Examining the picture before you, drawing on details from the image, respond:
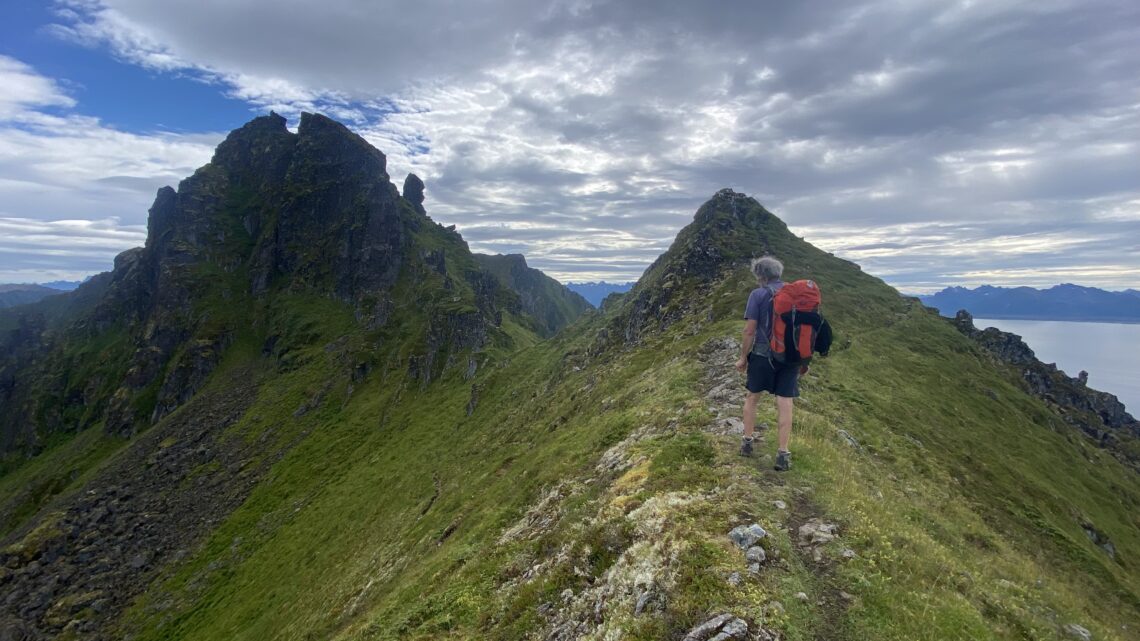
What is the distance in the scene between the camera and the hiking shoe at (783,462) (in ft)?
48.4

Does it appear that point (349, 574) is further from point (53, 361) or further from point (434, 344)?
point (53, 361)

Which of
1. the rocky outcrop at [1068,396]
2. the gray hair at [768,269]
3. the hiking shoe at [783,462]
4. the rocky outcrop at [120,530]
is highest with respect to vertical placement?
the gray hair at [768,269]

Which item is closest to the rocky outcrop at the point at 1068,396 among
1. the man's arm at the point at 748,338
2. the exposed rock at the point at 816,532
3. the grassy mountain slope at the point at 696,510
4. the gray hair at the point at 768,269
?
the grassy mountain slope at the point at 696,510

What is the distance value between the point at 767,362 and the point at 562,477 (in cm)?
1190

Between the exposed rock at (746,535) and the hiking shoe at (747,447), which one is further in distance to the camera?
the hiking shoe at (747,447)

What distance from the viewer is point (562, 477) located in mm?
22891

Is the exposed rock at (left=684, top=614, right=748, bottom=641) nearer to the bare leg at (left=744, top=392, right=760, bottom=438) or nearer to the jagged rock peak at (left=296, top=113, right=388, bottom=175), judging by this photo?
the bare leg at (left=744, top=392, right=760, bottom=438)

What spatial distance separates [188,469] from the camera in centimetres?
10150

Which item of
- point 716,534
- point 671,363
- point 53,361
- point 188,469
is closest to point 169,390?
point 188,469

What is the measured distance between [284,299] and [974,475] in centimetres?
18426

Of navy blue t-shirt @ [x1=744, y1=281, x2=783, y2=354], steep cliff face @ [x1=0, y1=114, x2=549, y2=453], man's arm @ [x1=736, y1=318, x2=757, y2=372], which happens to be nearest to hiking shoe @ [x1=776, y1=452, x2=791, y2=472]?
man's arm @ [x1=736, y1=318, x2=757, y2=372]

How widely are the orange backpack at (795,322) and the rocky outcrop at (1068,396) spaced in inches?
2516

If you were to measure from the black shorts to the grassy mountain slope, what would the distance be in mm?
2466

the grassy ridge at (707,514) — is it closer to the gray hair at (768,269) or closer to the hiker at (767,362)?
the hiker at (767,362)
